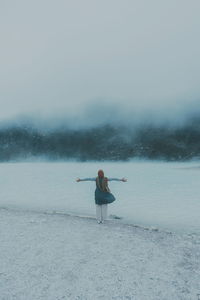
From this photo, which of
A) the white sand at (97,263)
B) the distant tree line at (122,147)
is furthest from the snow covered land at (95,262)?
the distant tree line at (122,147)

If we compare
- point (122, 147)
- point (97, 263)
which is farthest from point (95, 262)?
point (122, 147)

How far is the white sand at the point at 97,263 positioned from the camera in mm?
5059

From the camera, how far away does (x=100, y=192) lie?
9.61 meters

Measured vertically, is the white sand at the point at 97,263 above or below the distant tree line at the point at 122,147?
below

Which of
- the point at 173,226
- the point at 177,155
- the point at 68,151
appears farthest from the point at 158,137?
the point at 173,226

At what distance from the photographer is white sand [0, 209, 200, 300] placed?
199 inches

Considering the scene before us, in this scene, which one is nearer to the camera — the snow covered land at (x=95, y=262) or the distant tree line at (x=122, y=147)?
the snow covered land at (x=95, y=262)

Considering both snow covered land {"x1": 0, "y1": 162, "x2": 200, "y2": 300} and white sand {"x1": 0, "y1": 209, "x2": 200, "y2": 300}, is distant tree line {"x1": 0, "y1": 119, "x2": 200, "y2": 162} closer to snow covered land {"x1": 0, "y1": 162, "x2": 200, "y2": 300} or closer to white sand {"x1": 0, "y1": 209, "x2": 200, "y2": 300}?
snow covered land {"x1": 0, "y1": 162, "x2": 200, "y2": 300}

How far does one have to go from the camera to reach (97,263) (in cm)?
624

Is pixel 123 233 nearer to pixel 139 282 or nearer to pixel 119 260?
pixel 119 260

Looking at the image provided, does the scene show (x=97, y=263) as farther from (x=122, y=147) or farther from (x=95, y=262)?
(x=122, y=147)

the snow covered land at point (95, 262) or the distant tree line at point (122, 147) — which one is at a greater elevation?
the distant tree line at point (122, 147)

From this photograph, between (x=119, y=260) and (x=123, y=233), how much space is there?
213 cm

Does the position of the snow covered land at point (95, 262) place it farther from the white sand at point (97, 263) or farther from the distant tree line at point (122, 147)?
the distant tree line at point (122, 147)
